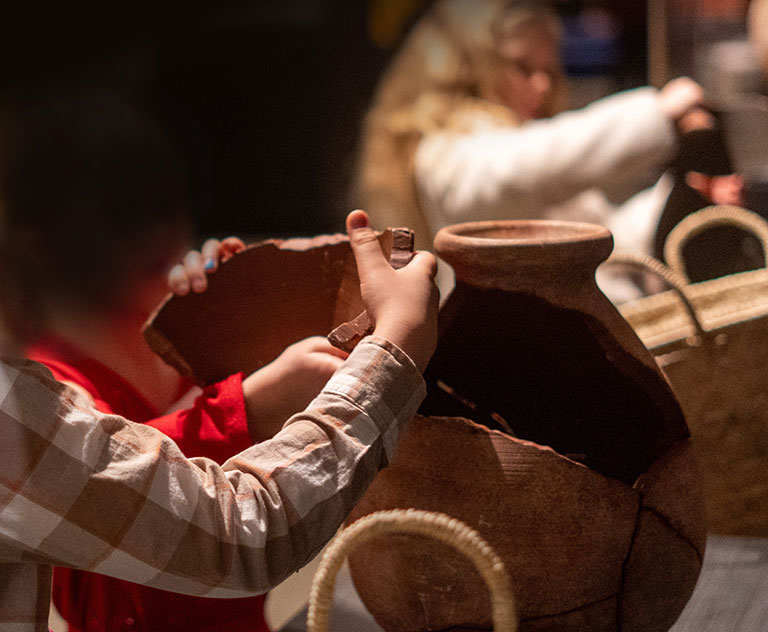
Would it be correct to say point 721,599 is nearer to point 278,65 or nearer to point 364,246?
point 364,246

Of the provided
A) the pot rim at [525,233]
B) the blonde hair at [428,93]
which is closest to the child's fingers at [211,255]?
the pot rim at [525,233]

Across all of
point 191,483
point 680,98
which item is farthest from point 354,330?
point 680,98

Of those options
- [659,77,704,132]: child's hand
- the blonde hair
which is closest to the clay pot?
[659,77,704,132]: child's hand

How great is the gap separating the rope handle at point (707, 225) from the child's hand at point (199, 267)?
3.03ft

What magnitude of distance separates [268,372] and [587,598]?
38cm

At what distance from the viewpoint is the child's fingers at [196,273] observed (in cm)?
85

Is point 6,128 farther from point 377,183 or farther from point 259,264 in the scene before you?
point 377,183

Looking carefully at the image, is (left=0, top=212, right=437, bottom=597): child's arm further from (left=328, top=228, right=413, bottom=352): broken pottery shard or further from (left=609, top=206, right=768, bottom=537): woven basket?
(left=609, top=206, right=768, bottom=537): woven basket

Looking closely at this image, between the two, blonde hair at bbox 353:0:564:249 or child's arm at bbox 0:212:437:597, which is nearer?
child's arm at bbox 0:212:437:597

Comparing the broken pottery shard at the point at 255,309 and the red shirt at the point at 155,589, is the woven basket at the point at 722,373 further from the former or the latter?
the red shirt at the point at 155,589

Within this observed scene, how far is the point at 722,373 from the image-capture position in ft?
4.14

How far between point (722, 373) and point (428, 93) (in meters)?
1.08

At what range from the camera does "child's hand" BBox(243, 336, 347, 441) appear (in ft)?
2.65

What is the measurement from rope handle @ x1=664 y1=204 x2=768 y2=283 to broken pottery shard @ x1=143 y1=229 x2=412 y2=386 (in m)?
0.84
